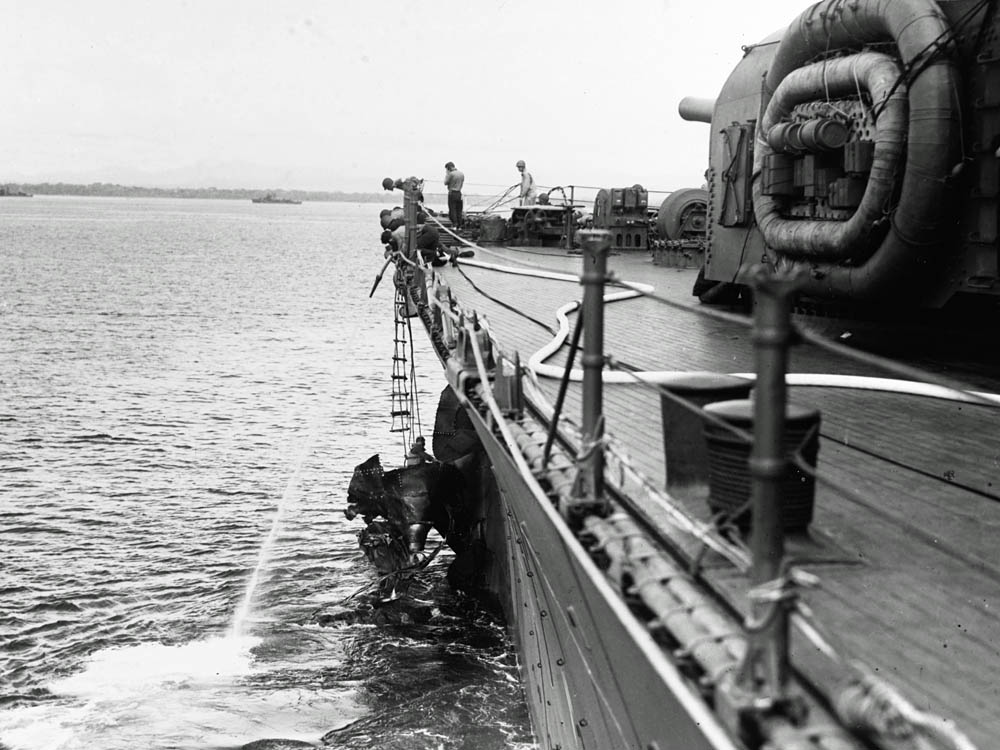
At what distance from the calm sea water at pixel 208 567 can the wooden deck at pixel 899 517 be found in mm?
4943

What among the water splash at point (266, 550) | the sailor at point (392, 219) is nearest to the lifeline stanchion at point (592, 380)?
the water splash at point (266, 550)

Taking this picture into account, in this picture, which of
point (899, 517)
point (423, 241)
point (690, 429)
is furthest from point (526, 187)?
point (899, 517)

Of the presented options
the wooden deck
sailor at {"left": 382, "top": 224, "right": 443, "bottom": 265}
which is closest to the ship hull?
the wooden deck

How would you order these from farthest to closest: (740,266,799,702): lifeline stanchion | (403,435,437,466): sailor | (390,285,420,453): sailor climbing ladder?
1. (390,285,420,453): sailor climbing ladder
2. (403,435,437,466): sailor
3. (740,266,799,702): lifeline stanchion

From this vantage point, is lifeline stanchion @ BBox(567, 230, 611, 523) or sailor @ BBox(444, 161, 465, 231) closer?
lifeline stanchion @ BBox(567, 230, 611, 523)

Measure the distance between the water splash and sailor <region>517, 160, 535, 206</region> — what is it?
7.99m

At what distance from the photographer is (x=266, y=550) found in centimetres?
1914

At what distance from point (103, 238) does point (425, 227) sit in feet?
360

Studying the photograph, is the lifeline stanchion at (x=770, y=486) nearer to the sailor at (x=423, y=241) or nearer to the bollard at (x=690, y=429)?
the bollard at (x=690, y=429)

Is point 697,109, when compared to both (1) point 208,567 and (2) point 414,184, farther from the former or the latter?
(1) point 208,567

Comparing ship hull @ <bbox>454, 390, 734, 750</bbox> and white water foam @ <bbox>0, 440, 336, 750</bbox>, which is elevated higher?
Result: ship hull @ <bbox>454, 390, 734, 750</bbox>

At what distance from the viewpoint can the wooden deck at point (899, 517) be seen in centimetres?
408

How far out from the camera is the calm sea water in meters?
13.2

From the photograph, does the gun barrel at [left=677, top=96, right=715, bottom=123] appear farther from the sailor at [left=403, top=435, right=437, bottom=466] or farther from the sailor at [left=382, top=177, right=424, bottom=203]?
the sailor at [left=403, top=435, right=437, bottom=466]
